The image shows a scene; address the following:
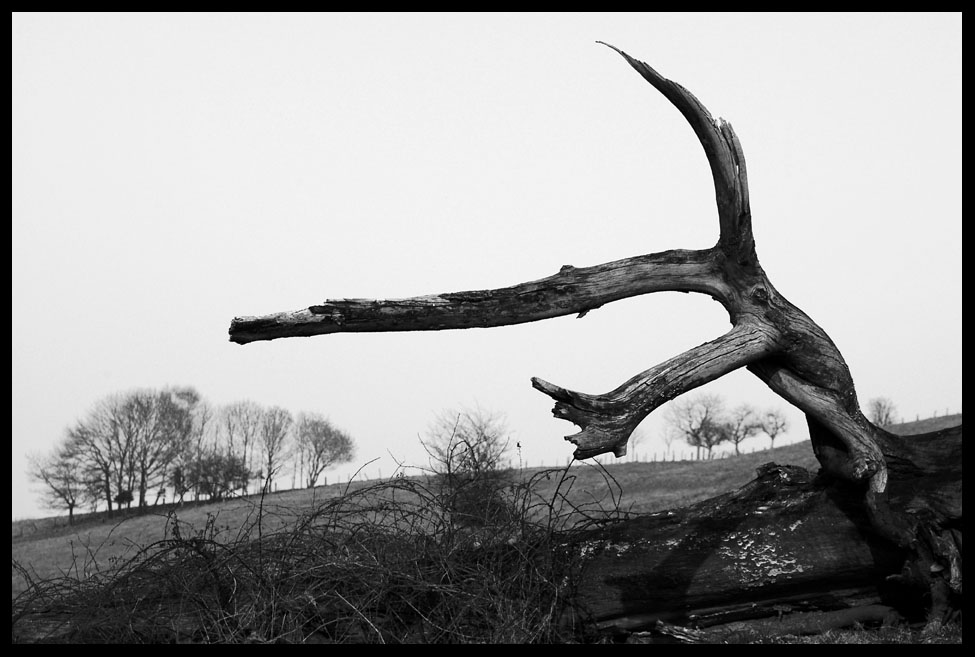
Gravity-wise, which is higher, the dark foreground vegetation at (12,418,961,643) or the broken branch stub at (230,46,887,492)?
the broken branch stub at (230,46,887,492)

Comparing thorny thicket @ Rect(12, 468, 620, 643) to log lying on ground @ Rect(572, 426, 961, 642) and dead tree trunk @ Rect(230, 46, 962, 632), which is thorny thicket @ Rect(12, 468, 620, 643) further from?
dead tree trunk @ Rect(230, 46, 962, 632)

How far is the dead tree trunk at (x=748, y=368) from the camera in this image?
6508 mm

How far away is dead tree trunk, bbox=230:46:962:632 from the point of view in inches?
256

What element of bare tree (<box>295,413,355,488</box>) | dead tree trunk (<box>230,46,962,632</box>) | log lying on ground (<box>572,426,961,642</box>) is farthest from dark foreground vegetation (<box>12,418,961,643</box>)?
bare tree (<box>295,413,355,488</box>)

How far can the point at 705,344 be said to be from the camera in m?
6.98

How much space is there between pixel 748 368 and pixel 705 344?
1.01m

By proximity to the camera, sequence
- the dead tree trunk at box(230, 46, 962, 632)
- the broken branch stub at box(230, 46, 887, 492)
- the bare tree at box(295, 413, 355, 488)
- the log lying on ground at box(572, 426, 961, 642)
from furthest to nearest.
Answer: the bare tree at box(295, 413, 355, 488), the log lying on ground at box(572, 426, 961, 642), the dead tree trunk at box(230, 46, 962, 632), the broken branch stub at box(230, 46, 887, 492)

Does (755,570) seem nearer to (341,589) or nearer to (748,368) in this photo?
(748,368)

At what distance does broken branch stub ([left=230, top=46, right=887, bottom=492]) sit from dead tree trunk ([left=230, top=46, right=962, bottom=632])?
11mm

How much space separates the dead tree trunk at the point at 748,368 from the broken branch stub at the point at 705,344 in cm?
1

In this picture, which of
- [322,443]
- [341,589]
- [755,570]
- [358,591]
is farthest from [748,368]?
[322,443]

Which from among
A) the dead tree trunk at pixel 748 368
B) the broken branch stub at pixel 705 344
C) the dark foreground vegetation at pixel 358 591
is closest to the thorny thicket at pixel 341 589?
the dark foreground vegetation at pixel 358 591

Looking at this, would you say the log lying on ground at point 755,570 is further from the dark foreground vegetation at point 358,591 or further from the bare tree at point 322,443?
the bare tree at point 322,443

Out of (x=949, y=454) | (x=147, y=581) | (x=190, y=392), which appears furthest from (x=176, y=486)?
(x=949, y=454)
